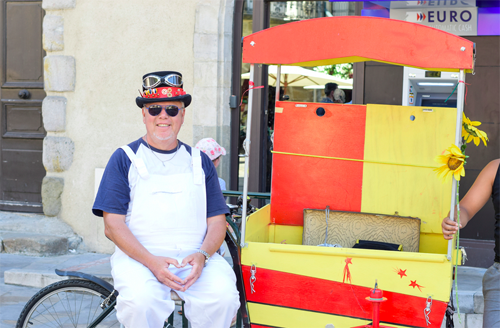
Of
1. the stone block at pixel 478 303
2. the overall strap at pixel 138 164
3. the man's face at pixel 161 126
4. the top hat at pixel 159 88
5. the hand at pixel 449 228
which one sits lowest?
the stone block at pixel 478 303

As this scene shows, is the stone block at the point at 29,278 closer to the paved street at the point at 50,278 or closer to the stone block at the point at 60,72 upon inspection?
the paved street at the point at 50,278

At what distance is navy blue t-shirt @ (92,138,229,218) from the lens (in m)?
2.61

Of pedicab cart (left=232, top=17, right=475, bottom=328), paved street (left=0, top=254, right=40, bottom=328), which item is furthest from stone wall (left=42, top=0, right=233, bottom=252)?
pedicab cart (left=232, top=17, right=475, bottom=328)

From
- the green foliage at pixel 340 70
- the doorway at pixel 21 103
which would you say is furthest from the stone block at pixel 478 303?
the doorway at pixel 21 103

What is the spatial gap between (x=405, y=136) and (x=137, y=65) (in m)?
3.26

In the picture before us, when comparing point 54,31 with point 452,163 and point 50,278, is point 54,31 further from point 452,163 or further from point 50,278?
point 452,163

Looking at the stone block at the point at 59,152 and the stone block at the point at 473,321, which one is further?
the stone block at the point at 59,152

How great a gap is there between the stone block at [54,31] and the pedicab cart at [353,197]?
3.28 m

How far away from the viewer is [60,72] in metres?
5.78

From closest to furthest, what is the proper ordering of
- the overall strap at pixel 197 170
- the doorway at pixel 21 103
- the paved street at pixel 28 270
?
1. the overall strap at pixel 197 170
2. the paved street at pixel 28 270
3. the doorway at pixel 21 103

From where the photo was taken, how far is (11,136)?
6.27 meters

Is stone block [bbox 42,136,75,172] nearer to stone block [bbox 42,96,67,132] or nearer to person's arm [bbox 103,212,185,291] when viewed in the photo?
stone block [bbox 42,96,67,132]

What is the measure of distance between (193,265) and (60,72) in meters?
3.95

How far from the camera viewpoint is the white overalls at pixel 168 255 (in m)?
2.46
